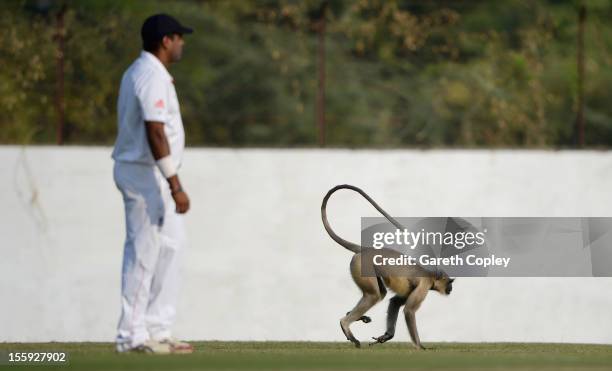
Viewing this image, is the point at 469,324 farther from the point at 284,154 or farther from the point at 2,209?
the point at 2,209

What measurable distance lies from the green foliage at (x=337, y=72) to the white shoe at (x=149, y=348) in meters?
5.31

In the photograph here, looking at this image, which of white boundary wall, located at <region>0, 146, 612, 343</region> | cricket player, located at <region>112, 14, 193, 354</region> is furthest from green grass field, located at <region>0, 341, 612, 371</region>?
white boundary wall, located at <region>0, 146, 612, 343</region>

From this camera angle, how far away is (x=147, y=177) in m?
7.71

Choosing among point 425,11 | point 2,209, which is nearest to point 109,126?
point 2,209

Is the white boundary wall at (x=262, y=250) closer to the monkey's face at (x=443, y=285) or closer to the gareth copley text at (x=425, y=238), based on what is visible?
the gareth copley text at (x=425, y=238)

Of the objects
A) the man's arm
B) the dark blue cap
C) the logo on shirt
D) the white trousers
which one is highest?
the dark blue cap

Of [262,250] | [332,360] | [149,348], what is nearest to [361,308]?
[332,360]

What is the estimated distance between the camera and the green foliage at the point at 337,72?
13.2 meters

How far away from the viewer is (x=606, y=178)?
41.2 ft

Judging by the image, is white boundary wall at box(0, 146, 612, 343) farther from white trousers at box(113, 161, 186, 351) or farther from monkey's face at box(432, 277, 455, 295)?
white trousers at box(113, 161, 186, 351)

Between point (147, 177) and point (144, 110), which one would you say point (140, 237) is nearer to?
point (147, 177)

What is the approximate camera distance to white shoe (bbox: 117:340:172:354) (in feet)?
25.1

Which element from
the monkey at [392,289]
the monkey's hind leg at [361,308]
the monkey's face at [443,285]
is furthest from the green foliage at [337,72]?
the monkey's hind leg at [361,308]

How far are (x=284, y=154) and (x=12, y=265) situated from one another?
108 inches
